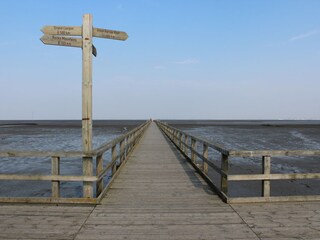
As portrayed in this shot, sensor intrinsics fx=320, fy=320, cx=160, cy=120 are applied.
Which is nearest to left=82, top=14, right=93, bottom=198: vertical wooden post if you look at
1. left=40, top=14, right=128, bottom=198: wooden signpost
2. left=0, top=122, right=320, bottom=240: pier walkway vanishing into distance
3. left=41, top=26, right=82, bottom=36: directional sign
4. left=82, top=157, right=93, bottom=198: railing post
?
left=40, top=14, right=128, bottom=198: wooden signpost

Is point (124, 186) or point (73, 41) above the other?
point (73, 41)

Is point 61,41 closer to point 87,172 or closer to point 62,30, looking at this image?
point 62,30

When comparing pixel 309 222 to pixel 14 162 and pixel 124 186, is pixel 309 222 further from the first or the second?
pixel 14 162

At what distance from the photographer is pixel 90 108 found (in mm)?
6359

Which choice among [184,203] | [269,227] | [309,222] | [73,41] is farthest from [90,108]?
[309,222]

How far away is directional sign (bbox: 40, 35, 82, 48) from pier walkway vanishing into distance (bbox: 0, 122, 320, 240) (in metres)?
3.07

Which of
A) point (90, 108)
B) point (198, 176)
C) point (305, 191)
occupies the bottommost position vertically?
point (305, 191)

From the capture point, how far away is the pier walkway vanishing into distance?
445 centimetres

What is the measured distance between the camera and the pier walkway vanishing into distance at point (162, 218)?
4453mm

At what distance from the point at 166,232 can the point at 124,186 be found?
11.0 ft

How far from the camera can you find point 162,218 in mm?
5188

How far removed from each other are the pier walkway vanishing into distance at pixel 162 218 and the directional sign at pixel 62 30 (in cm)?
326

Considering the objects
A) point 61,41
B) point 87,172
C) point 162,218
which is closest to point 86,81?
point 61,41

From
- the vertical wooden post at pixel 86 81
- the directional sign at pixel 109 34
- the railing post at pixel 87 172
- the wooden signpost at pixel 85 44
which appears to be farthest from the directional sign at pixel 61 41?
the railing post at pixel 87 172
